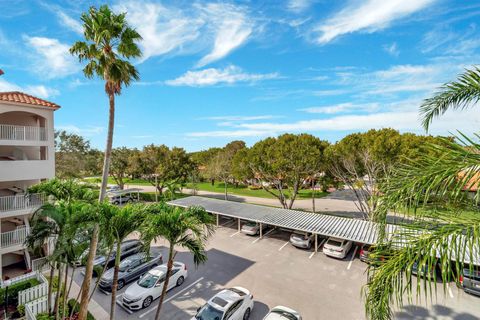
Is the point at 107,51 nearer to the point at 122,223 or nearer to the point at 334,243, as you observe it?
the point at 122,223

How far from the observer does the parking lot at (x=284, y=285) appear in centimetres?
1102

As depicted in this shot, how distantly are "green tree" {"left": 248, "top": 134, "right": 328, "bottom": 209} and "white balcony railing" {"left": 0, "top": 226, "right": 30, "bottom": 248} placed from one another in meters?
20.6

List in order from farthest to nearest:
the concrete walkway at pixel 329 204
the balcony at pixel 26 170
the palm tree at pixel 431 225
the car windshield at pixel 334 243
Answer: the concrete walkway at pixel 329 204 → the car windshield at pixel 334 243 → the balcony at pixel 26 170 → the palm tree at pixel 431 225

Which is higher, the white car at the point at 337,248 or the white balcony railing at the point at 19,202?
the white balcony railing at the point at 19,202

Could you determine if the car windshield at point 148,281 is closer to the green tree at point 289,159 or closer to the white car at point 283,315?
the white car at point 283,315

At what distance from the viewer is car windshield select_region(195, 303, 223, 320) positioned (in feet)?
31.6

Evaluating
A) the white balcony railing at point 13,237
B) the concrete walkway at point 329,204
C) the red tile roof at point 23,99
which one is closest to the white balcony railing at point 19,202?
the white balcony railing at point 13,237

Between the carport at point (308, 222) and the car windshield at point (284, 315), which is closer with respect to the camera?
the car windshield at point (284, 315)

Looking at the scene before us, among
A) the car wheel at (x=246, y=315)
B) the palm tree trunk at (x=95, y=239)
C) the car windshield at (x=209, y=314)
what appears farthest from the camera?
the car wheel at (x=246, y=315)

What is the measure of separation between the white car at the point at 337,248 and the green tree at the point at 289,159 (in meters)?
8.87

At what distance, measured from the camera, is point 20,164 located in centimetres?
1425

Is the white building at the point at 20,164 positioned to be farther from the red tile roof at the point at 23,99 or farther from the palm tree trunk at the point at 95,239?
the palm tree trunk at the point at 95,239

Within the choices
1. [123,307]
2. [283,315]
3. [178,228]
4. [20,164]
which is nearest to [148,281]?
[123,307]

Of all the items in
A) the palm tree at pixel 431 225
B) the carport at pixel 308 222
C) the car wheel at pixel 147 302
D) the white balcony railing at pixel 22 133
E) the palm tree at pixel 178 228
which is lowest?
the car wheel at pixel 147 302
